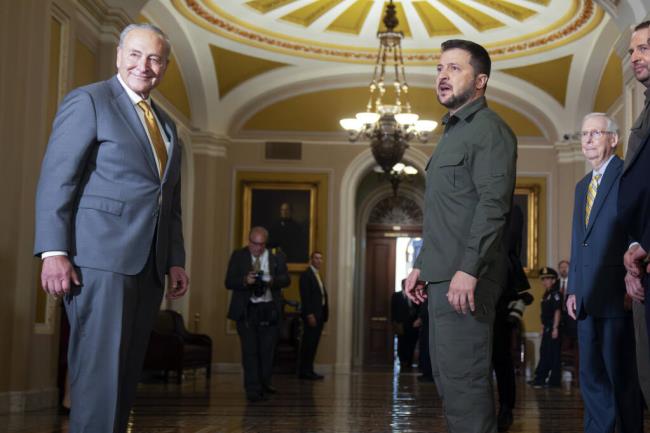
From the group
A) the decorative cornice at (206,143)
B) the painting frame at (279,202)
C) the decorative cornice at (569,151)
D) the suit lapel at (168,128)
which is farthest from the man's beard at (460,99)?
the painting frame at (279,202)

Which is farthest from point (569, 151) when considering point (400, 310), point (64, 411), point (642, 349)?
point (642, 349)

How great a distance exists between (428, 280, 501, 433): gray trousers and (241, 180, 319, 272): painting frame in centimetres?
1071

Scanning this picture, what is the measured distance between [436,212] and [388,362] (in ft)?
47.4

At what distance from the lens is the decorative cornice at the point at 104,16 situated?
8.01 metres

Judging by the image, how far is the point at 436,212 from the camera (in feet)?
10.3

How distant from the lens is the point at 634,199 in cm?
313

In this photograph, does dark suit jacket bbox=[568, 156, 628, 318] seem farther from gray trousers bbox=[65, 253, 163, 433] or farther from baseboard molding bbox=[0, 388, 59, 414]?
baseboard molding bbox=[0, 388, 59, 414]

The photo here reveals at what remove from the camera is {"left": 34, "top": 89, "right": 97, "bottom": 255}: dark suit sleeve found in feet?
8.90

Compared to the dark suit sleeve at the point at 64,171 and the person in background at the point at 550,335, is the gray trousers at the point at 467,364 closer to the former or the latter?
the dark suit sleeve at the point at 64,171

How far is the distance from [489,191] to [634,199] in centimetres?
54

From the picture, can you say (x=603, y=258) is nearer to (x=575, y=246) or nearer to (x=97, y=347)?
(x=575, y=246)

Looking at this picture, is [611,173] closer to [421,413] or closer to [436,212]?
[436,212]

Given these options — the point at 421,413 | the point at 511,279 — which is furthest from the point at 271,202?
the point at 511,279

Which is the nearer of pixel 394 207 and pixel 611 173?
pixel 611 173
